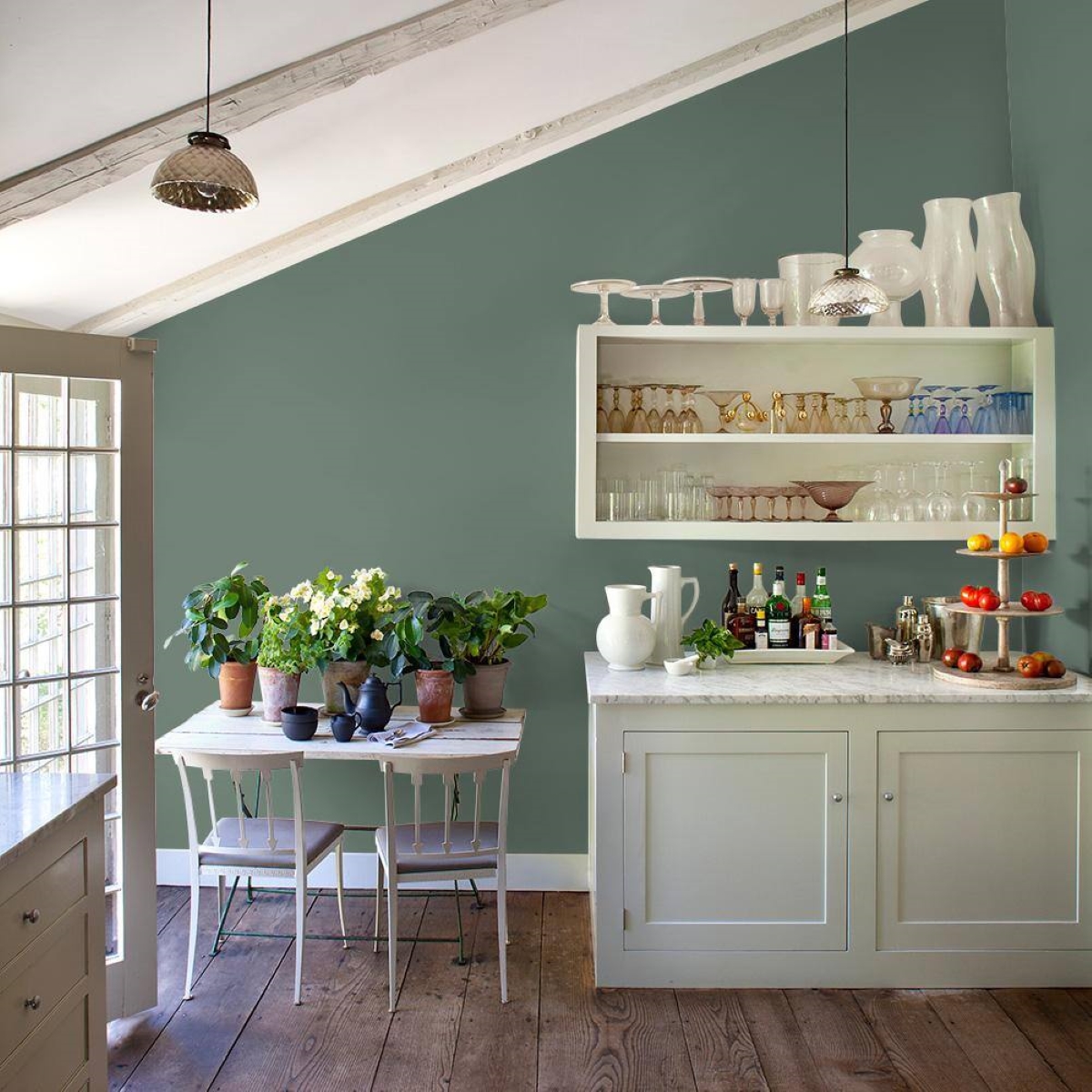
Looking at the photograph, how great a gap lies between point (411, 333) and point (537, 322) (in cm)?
49

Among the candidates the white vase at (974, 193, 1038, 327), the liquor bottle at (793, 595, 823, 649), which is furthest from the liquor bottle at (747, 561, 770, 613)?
the white vase at (974, 193, 1038, 327)

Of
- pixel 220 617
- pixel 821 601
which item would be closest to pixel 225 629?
pixel 220 617

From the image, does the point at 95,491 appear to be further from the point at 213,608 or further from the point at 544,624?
the point at 544,624

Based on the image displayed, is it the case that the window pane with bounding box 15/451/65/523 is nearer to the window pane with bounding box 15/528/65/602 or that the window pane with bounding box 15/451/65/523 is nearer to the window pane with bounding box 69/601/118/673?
the window pane with bounding box 15/528/65/602

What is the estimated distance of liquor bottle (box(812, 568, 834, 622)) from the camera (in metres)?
3.92

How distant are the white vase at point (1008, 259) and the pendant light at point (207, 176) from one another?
2596 millimetres

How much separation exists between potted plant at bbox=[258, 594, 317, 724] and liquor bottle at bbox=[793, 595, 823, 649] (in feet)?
5.62

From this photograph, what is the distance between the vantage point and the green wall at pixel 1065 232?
11.9 ft

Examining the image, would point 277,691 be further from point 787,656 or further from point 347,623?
point 787,656

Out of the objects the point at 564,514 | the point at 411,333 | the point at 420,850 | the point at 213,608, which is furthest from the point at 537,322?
the point at 420,850

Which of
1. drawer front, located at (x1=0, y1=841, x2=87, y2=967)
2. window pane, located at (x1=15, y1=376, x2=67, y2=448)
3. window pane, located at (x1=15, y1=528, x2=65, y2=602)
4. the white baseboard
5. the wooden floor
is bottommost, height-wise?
the wooden floor

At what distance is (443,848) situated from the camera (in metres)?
3.31

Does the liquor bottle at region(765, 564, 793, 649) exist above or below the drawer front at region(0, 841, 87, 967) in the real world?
above

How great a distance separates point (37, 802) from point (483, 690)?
1810mm
